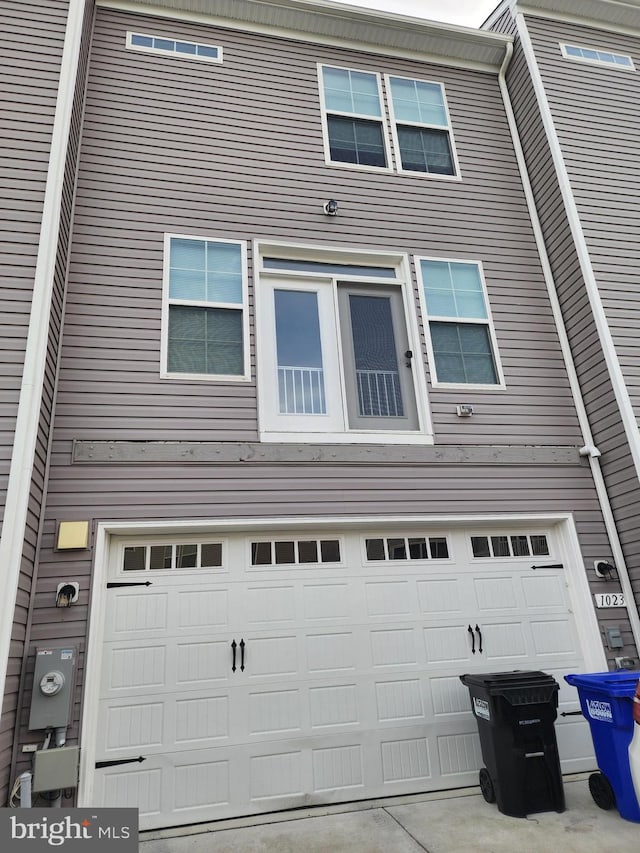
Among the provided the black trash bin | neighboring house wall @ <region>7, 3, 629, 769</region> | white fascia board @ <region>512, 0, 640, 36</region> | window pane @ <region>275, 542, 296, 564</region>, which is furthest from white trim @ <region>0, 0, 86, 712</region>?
white fascia board @ <region>512, 0, 640, 36</region>

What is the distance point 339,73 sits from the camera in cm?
621

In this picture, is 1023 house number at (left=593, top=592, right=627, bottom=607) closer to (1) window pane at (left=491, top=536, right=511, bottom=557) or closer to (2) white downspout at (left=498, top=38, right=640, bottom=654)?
(2) white downspout at (left=498, top=38, right=640, bottom=654)

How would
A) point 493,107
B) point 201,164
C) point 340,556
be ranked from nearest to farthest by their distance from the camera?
point 340,556 < point 201,164 < point 493,107

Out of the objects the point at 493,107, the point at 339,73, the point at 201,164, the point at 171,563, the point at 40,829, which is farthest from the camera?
the point at 493,107

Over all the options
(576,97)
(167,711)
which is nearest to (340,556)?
(167,711)

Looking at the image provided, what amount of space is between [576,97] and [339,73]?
107 inches

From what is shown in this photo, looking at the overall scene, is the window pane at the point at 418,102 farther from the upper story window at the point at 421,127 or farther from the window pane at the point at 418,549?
the window pane at the point at 418,549

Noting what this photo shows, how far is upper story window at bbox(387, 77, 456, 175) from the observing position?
611cm

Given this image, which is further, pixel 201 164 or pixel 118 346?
pixel 201 164

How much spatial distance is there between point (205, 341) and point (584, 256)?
3.84 m

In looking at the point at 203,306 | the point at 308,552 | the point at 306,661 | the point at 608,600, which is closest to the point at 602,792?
the point at 608,600

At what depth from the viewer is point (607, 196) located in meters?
5.83

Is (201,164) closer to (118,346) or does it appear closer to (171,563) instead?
(118,346)

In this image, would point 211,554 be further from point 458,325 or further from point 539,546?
point 458,325
